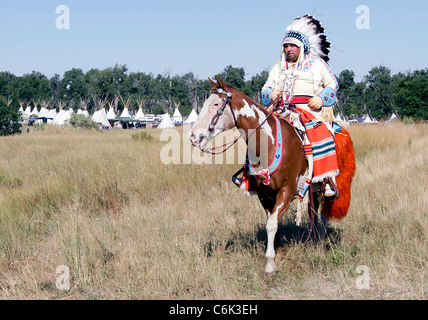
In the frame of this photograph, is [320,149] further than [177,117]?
No

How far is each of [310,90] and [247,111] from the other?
111 centimetres

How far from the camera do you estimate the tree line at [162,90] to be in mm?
75562

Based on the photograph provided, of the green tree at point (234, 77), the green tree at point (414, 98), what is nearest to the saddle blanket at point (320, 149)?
the green tree at point (414, 98)

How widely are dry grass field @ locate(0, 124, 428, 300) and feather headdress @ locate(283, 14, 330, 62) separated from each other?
90.9 inches

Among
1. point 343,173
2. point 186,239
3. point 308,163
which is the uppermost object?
point 308,163

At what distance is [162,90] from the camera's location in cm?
8856

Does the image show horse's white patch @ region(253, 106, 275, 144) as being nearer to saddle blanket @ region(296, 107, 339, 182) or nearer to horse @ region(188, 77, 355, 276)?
horse @ region(188, 77, 355, 276)

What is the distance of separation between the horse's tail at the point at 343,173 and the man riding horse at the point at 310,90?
29 cm

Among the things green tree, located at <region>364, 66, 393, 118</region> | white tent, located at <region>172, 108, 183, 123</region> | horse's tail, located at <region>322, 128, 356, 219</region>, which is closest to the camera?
horse's tail, located at <region>322, 128, 356, 219</region>

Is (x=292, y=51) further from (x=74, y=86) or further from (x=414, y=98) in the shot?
(x=74, y=86)

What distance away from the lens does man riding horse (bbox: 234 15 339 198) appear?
4.60 meters
